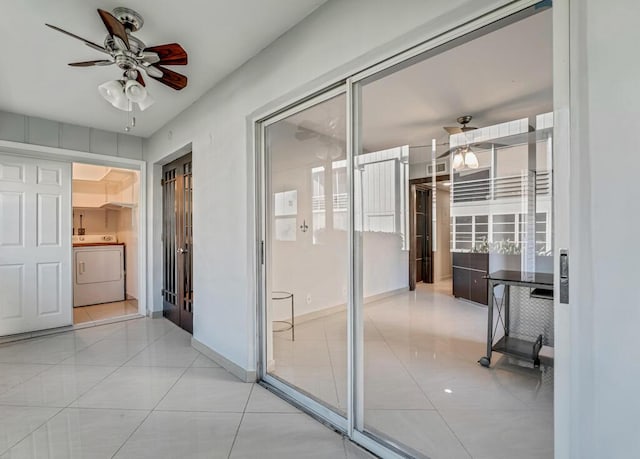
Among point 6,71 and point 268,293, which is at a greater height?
point 6,71

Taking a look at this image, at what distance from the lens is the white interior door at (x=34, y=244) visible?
3549 millimetres

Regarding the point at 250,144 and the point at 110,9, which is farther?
the point at 250,144

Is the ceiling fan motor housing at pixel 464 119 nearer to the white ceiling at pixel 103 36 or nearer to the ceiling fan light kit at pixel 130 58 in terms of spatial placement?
the white ceiling at pixel 103 36

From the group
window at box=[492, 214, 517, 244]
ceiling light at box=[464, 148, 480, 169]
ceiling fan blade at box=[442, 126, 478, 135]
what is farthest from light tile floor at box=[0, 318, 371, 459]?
ceiling fan blade at box=[442, 126, 478, 135]

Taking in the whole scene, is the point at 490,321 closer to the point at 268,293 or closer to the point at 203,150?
the point at 268,293

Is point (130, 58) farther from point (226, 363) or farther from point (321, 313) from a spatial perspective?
point (321, 313)

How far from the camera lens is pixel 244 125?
257 cm

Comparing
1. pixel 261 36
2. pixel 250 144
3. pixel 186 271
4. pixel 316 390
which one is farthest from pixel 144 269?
pixel 261 36

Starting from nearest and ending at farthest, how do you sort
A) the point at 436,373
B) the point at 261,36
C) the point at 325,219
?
the point at 261,36
the point at 436,373
the point at 325,219

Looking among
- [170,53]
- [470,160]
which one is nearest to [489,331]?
[470,160]

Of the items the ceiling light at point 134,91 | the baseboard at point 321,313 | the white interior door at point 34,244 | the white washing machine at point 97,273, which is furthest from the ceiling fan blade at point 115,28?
the white washing machine at point 97,273

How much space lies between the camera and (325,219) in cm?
297

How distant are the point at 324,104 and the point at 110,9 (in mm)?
1402

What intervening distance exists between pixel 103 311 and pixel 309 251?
349cm
